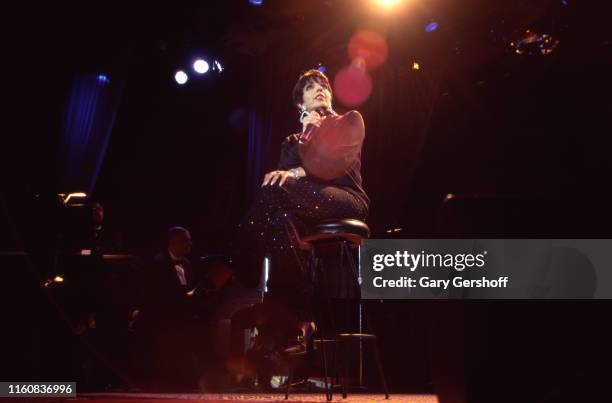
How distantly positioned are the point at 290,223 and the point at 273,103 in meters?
3.38

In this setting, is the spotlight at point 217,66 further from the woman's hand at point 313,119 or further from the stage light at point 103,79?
the woman's hand at point 313,119

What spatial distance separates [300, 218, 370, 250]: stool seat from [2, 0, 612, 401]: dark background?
83cm

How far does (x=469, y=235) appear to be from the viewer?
1301mm

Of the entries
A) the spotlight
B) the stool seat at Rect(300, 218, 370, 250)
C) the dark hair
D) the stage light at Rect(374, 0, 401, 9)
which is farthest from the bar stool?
the spotlight

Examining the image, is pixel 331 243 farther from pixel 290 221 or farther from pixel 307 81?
pixel 307 81

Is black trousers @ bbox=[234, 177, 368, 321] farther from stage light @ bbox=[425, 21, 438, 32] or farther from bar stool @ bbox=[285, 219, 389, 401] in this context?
stage light @ bbox=[425, 21, 438, 32]

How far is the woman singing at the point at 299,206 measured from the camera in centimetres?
335

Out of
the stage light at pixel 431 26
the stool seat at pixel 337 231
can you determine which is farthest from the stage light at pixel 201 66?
the stool seat at pixel 337 231

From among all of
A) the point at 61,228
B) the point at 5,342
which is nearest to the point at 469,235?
the point at 5,342

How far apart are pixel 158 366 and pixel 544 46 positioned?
14.0 ft

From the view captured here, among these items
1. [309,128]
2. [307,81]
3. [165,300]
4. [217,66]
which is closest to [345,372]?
[309,128]

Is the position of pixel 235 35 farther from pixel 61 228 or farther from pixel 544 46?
pixel 544 46

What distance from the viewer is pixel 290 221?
3355mm

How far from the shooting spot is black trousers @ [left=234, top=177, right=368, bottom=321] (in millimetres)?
3340
